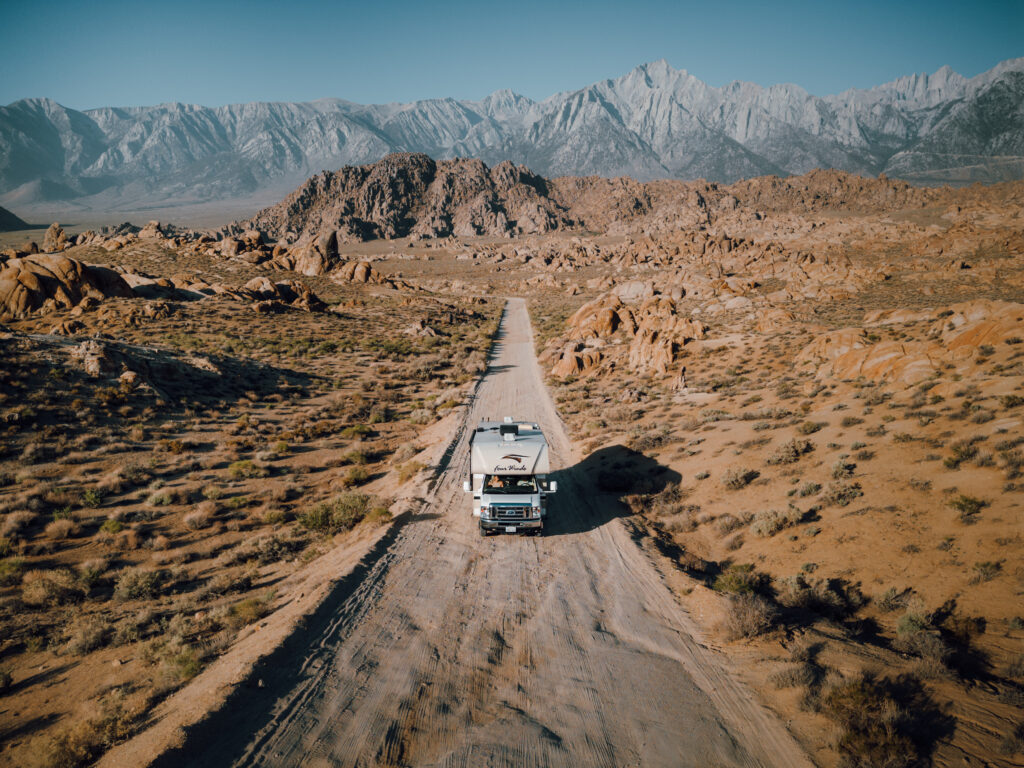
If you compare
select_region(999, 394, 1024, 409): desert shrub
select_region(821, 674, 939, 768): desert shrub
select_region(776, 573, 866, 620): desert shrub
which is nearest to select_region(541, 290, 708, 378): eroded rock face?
select_region(999, 394, 1024, 409): desert shrub

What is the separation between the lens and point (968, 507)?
9750 mm

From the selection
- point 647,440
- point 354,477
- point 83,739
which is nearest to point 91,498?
point 354,477

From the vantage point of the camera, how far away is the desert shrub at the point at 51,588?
9.38m

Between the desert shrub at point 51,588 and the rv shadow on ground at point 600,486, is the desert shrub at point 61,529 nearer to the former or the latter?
the desert shrub at point 51,588

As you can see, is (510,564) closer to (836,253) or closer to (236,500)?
(236,500)

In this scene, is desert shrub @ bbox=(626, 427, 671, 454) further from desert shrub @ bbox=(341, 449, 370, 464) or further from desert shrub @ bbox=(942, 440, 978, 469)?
desert shrub @ bbox=(341, 449, 370, 464)

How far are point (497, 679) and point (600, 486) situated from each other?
9041 millimetres

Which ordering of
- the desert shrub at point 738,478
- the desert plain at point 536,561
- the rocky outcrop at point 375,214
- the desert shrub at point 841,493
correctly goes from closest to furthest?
the desert plain at point 536,561 → the desert shrub at point 841,493 → the desert shrub at point 738,478 → the rocky outcrop at point 375,214

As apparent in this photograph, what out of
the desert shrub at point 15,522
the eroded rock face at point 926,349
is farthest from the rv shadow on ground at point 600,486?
the desert shrub at point 15,522

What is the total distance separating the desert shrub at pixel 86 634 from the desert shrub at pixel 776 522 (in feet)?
49.6

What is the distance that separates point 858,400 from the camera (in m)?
17.0

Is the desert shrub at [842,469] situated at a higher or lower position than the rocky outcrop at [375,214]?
lower

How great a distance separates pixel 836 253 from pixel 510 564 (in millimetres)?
93728

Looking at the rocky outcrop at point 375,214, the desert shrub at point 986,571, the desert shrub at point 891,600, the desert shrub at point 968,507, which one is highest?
the rocky outcrop at point 375,214
